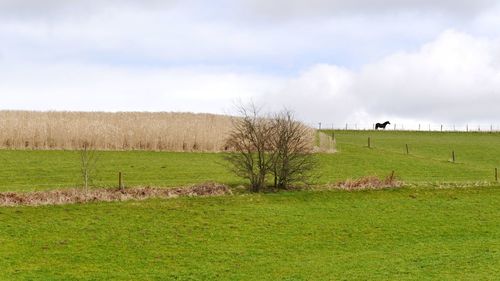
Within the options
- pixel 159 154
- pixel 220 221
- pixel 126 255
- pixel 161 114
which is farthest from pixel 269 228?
pixel 161 114

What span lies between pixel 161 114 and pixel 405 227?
4712 cm

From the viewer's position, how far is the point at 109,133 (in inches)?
2299

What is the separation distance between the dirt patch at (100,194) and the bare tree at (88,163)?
3.89 ft

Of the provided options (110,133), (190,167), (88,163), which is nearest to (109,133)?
(110,133)

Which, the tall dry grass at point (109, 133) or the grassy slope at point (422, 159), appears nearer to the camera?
the grassy slope at point (422, 159)

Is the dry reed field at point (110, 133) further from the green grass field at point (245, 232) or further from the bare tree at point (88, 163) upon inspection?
the green grass field at point (245, 232)

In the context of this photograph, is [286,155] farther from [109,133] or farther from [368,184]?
[109,133]

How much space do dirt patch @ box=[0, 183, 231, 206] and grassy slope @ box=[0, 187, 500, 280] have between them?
1150 mm

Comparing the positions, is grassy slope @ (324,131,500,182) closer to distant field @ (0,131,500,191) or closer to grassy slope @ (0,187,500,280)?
distant field @ (0,131,500,191)

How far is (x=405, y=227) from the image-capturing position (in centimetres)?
3219

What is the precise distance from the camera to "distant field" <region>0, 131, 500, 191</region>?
141 feet

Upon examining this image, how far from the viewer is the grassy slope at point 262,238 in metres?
23.6

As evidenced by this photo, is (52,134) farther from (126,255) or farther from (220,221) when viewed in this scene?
(126,255)

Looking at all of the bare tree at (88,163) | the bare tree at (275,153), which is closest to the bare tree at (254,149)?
the bare tree at (275,153)
